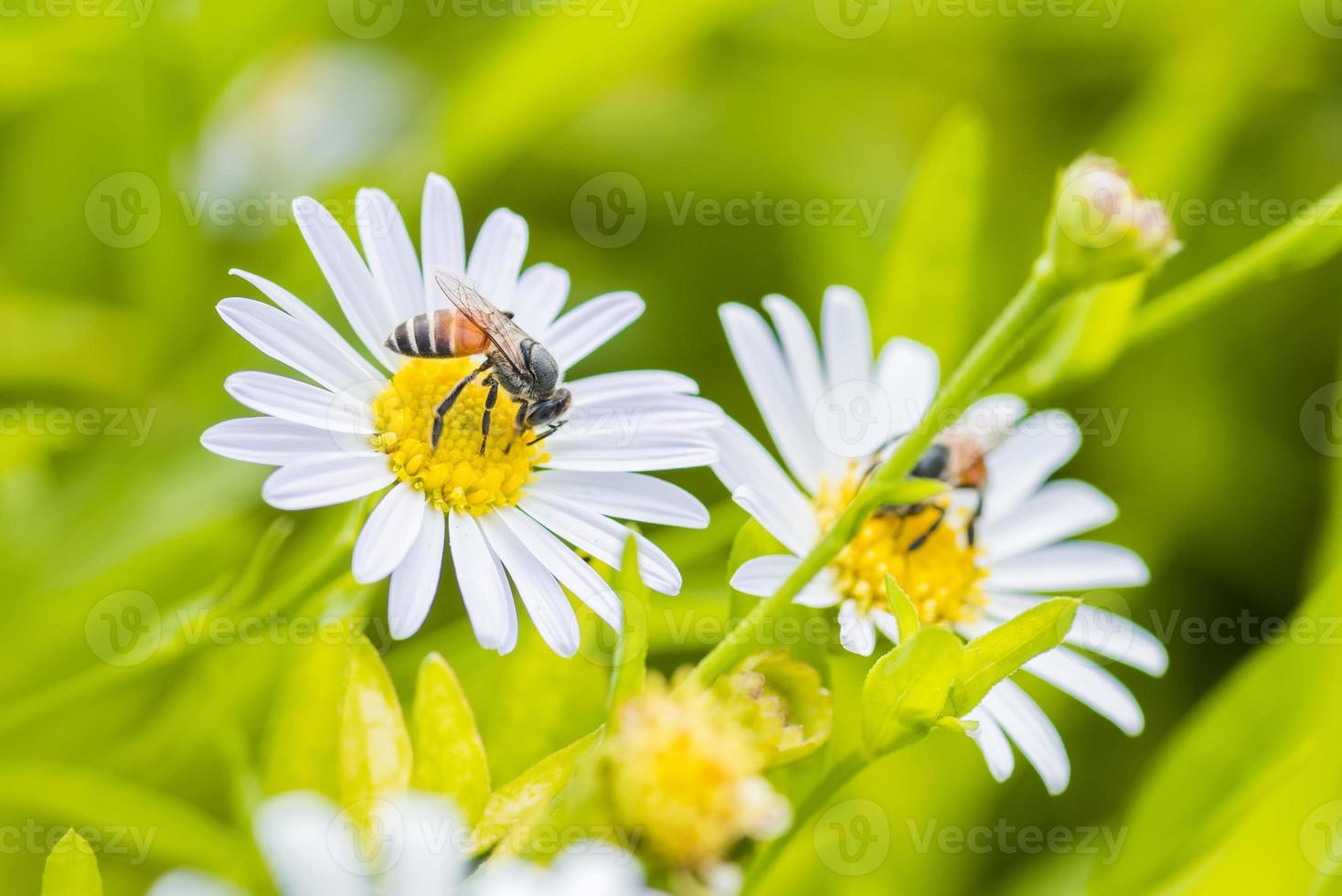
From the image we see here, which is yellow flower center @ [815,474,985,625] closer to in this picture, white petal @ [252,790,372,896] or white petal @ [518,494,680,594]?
white petal @ [518,494,680,594]

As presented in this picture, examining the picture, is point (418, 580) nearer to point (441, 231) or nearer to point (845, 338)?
point (441, 231)

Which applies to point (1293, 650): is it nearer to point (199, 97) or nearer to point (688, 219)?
point (688, 219)

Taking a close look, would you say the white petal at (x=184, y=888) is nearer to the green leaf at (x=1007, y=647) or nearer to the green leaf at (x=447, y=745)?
the green leaf at (x=447, y=745)

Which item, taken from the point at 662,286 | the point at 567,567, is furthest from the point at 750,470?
the point at 662,286

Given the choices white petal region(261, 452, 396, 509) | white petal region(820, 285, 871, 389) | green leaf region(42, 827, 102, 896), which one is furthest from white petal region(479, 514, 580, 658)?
white petal region(820, 285, 871, 389)

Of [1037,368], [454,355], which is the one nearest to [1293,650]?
[1037,368]

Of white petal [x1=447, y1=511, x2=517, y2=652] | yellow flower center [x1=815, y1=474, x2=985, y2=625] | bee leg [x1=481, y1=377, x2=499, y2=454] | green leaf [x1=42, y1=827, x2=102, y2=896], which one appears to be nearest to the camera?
green leaf [x1=42, y1=827, x2=102, y2=896]
